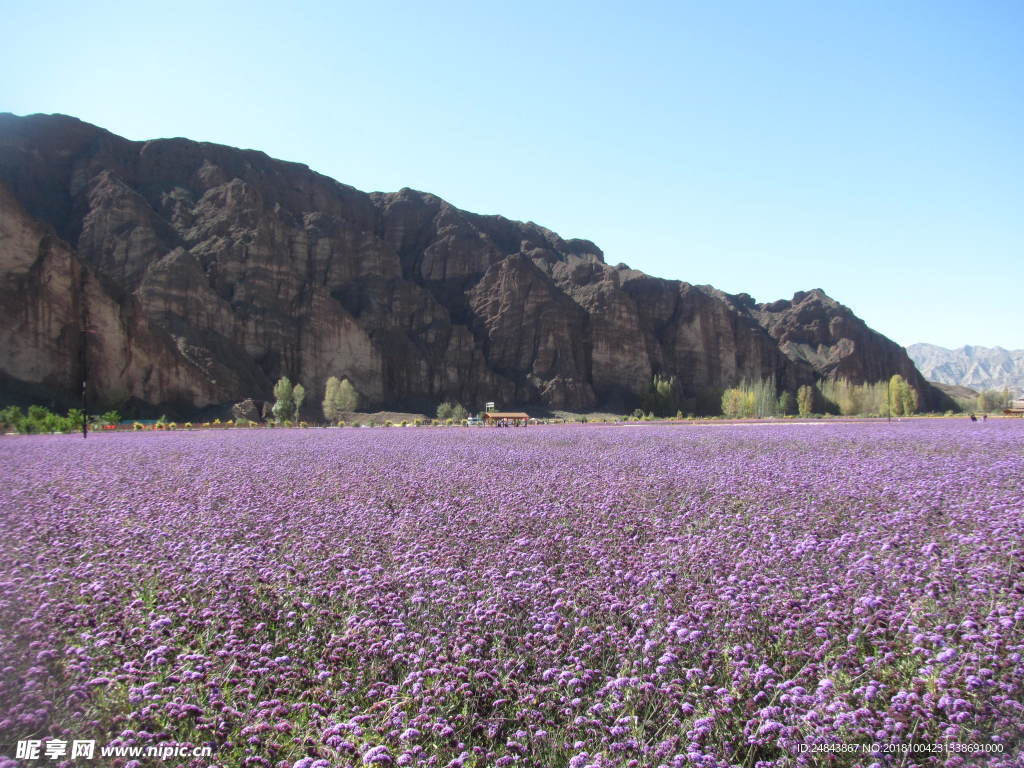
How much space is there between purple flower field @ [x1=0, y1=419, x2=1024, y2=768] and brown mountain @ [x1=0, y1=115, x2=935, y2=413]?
3322 inches

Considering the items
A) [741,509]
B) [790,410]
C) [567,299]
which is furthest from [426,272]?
[741,509]

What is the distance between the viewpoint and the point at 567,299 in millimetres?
166750

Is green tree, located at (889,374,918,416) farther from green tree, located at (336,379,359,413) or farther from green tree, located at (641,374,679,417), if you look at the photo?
green tree, located at (336,379,359,413)

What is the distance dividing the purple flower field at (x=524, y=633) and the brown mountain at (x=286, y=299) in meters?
84.4

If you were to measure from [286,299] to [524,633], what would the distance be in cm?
13349

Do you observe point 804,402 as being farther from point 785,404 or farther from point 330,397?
point 330,397

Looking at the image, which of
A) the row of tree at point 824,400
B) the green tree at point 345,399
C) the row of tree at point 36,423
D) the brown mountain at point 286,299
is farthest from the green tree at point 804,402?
the row of tree at point 36,423

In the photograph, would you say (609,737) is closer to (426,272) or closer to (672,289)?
(426,272)

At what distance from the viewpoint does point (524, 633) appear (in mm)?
5031

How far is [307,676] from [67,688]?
1415 mm

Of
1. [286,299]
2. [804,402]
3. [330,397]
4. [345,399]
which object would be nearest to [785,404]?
[804,402]

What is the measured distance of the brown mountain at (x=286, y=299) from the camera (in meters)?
85.4

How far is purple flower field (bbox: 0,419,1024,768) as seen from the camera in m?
3.56

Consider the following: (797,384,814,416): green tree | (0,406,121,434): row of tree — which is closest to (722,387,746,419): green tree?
(797,384,814,416): green tree
